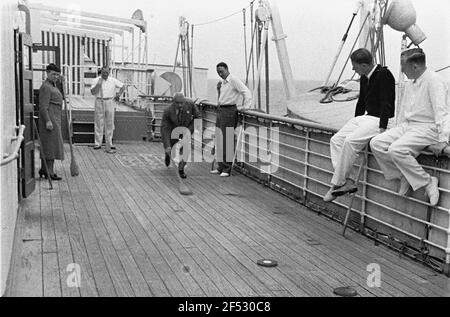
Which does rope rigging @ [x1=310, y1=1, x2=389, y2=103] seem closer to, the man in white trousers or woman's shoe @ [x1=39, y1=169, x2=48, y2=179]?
the man in white trousers

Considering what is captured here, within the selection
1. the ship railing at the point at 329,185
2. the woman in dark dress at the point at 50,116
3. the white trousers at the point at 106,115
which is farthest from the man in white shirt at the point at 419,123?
the white trousers at the point at 106,115

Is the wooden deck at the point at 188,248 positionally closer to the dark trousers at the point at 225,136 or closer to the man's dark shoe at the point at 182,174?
the man's dark shoe at the point at 182,174

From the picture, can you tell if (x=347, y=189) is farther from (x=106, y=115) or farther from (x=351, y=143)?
(x=106, y=115)

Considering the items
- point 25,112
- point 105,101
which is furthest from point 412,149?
point 105,101

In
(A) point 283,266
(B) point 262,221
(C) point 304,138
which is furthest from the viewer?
(C) point 304,138

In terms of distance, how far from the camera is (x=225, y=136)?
8.51 meters

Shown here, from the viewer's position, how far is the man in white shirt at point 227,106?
26.9 ft

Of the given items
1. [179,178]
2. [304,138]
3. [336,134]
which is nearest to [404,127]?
[336,134]

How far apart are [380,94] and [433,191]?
3.73ft

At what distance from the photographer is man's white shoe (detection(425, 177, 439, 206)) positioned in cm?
432
